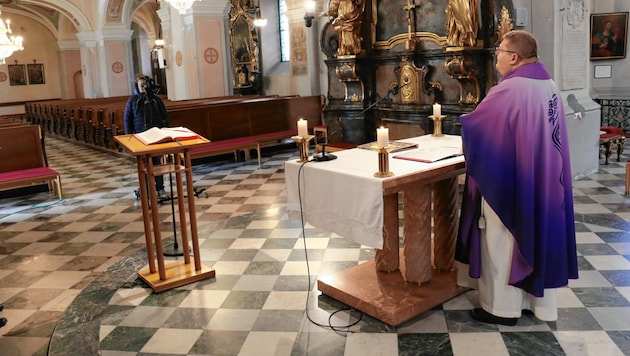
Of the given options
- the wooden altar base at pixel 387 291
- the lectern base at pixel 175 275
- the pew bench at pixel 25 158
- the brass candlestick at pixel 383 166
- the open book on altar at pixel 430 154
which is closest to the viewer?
the brass candlestick at pixel 383 166

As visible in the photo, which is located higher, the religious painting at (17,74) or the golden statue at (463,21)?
the religious painting at (17,74)

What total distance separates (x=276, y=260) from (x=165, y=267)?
36.3 inches

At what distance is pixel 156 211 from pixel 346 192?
5.05 ft

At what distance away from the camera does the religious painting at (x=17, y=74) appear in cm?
2553

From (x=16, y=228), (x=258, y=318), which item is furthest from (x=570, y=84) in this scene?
(x=16, y=228)

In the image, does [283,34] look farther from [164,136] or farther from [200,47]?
[164,136]

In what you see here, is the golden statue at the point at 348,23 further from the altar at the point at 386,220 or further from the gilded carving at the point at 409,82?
the altar at the point at 386,220

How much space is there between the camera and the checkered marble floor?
3.34 m

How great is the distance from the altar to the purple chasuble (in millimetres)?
414

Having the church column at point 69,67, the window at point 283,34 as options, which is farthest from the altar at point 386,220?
the church column at point 69,67

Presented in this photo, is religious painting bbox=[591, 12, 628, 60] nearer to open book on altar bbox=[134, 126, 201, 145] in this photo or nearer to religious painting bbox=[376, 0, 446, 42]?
religious painting bbox=[376, 0, 446, 42]

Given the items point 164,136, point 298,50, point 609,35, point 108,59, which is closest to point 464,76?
point 164,136

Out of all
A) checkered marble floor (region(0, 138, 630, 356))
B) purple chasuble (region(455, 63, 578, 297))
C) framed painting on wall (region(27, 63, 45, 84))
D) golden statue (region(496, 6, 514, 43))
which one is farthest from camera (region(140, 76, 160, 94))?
framed painting on wall (region(27, 63, 45, 84))

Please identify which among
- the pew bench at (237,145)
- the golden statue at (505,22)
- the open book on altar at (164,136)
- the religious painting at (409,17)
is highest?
the religious painting at (409,17)
